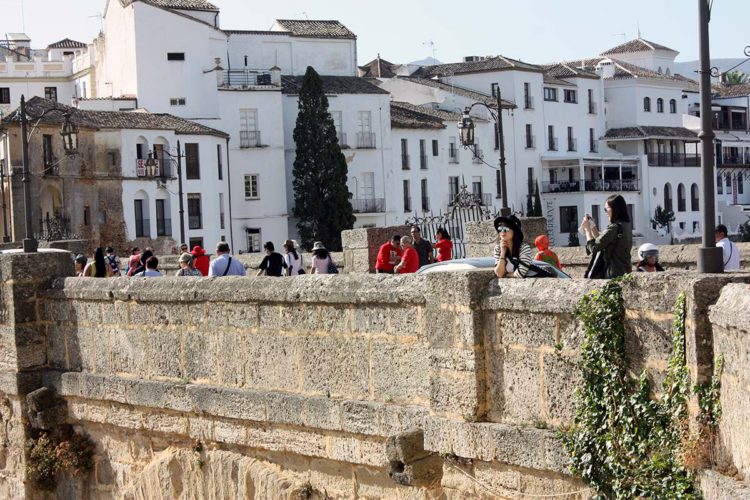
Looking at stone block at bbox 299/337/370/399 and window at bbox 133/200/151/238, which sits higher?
window at bbox 133/200/151/238

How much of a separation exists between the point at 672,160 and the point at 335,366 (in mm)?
81119

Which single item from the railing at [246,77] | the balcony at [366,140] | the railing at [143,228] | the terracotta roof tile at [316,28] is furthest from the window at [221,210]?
the terracotta roof tile at [316,28]

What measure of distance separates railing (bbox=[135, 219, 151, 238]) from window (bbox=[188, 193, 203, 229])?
2.20m

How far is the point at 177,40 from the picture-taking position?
68625 millimetres

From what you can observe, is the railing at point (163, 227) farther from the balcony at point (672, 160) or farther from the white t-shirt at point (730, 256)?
the white t-shirt at point (730, 256)

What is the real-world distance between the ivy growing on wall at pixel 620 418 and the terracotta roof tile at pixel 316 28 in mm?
67962

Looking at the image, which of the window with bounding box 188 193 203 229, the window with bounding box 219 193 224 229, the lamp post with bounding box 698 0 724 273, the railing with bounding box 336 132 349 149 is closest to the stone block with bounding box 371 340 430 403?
the lamp post with bounding box 698 0 724 273

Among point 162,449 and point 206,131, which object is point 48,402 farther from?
point 206,131

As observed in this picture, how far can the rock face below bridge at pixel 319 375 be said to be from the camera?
7801 millimetres

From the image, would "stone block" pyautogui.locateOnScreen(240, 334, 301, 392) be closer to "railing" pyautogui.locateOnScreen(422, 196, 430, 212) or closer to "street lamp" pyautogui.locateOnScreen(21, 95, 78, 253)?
"street lamp" pyautogui.locateOnScreen(21, 95, 78, 253)

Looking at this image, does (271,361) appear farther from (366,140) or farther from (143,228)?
(366,140)

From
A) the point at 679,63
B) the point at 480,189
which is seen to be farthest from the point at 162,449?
the point at 679,63

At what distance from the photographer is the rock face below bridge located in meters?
7.80

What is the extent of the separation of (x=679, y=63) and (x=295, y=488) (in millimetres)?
114008
